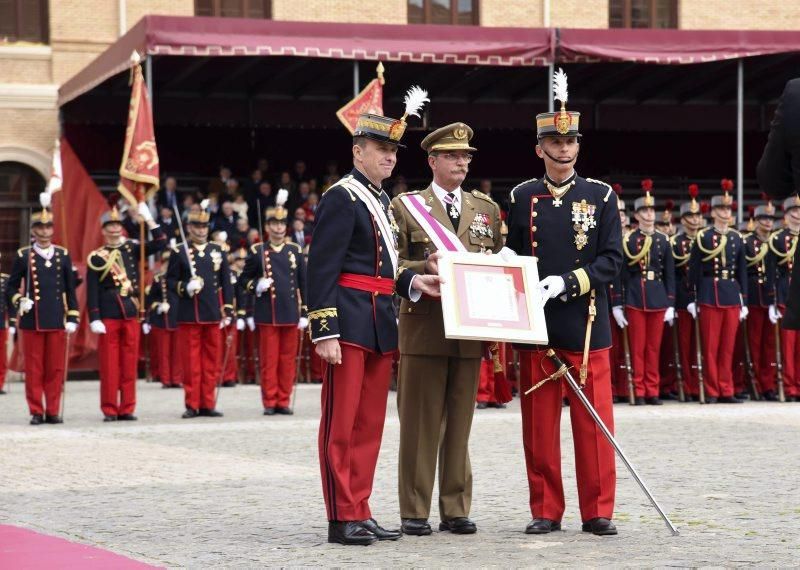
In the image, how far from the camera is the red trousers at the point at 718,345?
16297 millimetres

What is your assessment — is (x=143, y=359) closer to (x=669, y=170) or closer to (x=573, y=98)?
(x=573, y=98)

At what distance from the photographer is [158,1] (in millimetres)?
28141

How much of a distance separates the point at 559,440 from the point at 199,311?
327 inches

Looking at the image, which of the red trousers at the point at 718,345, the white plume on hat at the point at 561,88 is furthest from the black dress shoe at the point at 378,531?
the red trousers at the point at 718,345

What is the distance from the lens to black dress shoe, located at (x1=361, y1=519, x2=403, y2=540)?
732cm

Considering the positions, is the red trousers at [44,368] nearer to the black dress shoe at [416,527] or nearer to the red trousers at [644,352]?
the red trousers at [644,352]

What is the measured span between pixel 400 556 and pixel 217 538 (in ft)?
3.44

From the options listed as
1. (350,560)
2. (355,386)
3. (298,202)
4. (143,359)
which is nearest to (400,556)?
(350,560)

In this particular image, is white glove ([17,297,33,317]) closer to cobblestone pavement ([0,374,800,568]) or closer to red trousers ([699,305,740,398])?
cobblestone pavement ([0,374,800,568])

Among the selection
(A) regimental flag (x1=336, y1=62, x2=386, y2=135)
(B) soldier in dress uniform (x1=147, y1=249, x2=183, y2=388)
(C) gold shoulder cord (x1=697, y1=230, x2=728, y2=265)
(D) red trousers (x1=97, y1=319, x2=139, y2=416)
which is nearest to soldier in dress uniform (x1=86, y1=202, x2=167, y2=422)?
(D) red trousers (x1=97, y1=319, x2=139, y2=416)

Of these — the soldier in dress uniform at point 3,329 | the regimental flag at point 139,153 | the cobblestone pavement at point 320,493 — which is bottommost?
the cobblestone pavement at point 320,493

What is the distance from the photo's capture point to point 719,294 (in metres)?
16.2

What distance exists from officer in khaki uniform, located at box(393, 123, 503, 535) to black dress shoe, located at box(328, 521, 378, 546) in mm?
356

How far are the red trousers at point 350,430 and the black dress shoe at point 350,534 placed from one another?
1.2 inches
